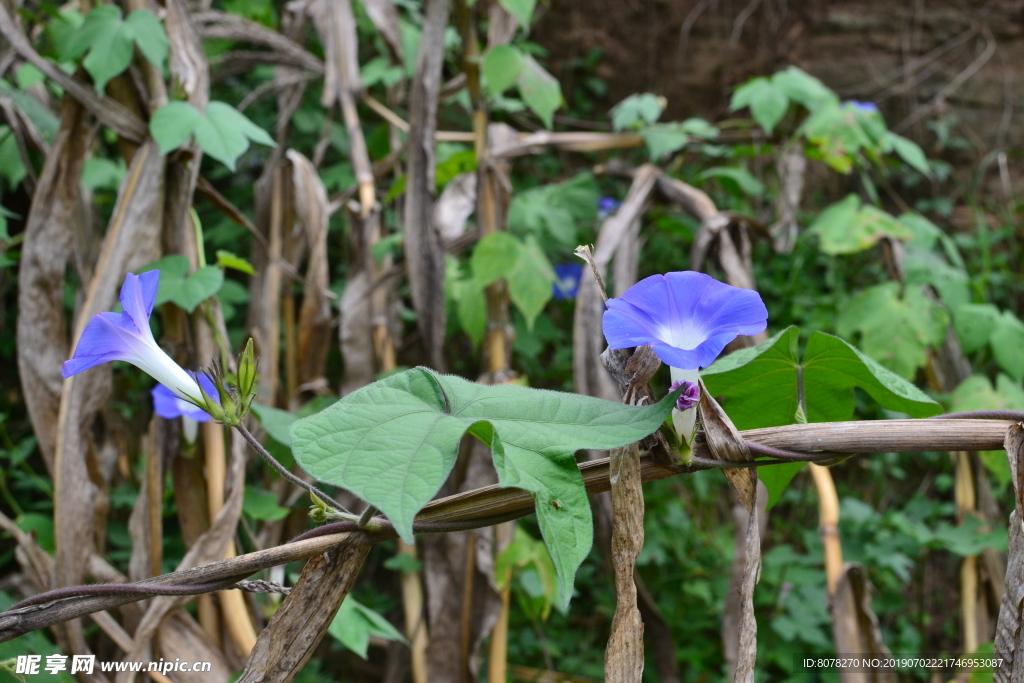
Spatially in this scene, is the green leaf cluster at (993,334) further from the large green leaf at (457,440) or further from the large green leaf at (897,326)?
the large green leaf at (457,440)

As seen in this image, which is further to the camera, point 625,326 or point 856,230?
point 856,230

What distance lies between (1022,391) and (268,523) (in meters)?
1.57

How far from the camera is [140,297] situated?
55 cm

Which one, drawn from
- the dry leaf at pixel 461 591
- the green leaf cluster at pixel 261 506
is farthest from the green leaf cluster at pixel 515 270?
the green leaf cluster at pixel 261 506

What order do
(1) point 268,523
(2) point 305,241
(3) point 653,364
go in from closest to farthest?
(3) point 653,364, (1) point 268,523, (2) point 305,241

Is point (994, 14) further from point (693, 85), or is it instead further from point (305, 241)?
point (305, 241)

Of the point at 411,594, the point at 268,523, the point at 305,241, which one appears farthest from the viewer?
the point at 305,241

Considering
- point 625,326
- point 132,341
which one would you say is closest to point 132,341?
point 132,341

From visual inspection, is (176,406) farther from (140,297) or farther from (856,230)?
(856,230)

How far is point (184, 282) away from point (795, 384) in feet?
2.62

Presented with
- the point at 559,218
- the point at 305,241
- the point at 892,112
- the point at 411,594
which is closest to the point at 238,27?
the point at 305,241

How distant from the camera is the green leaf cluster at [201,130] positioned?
95cm

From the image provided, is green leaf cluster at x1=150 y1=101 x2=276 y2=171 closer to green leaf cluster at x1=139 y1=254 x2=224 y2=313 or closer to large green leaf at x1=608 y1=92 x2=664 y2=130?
green leaf cluster at x1=139 y1=254 x2=224 y2=313

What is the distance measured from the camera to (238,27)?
59.7 inches
